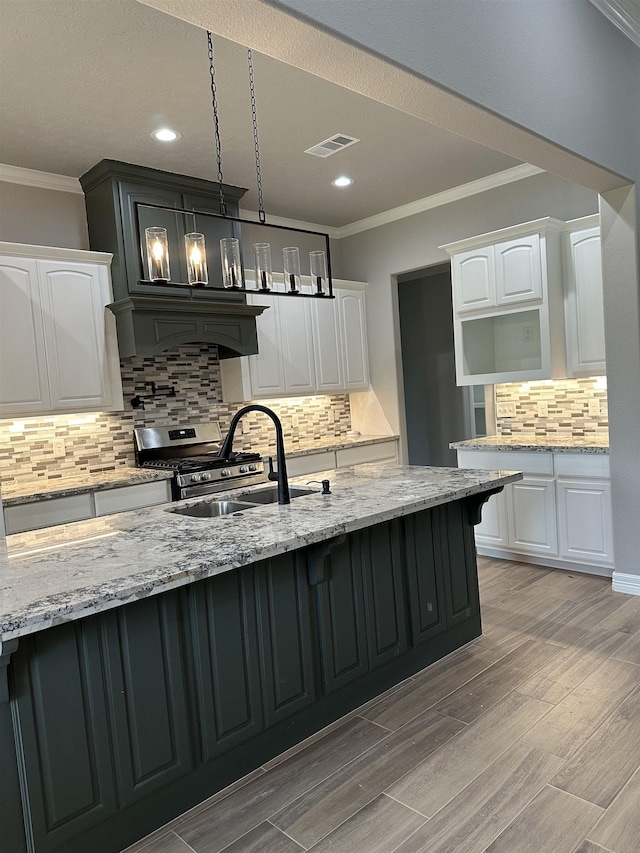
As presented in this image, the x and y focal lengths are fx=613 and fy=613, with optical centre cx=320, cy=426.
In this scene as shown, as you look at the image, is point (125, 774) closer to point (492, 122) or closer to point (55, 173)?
point (492, 122)

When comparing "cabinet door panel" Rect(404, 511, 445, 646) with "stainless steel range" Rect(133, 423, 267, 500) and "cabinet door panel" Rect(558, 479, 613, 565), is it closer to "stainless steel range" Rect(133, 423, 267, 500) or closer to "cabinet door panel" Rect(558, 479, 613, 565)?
"cabinet door panel" Rect(558, 479, 613, 565)

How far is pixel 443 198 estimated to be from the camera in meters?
5.27

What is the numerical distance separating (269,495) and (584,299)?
2702mm

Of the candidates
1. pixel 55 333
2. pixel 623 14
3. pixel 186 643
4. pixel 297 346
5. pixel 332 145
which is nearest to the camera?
pixel 186 643

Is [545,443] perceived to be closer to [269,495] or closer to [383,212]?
[269,495]

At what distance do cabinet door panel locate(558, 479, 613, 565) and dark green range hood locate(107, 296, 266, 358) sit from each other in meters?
2.55

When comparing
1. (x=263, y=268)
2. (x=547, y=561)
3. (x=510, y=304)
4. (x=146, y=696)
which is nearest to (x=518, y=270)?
(x=510, y=304)

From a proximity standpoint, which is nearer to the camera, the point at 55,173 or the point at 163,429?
the point at 55,173

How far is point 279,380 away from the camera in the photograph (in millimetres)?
5281

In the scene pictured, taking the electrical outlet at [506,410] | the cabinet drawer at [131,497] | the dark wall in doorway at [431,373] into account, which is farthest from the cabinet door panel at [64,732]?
the dark wall in doorway at [431,373]

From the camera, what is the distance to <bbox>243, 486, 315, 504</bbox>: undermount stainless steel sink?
293 centimetres

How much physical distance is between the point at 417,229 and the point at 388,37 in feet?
12.0

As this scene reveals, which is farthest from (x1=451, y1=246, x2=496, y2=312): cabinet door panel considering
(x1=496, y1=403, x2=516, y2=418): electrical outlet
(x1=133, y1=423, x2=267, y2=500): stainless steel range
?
(x1=133, y1=423, x2=267, y2=500): stainless steel range

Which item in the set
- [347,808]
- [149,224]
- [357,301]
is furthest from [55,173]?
[347,808]
